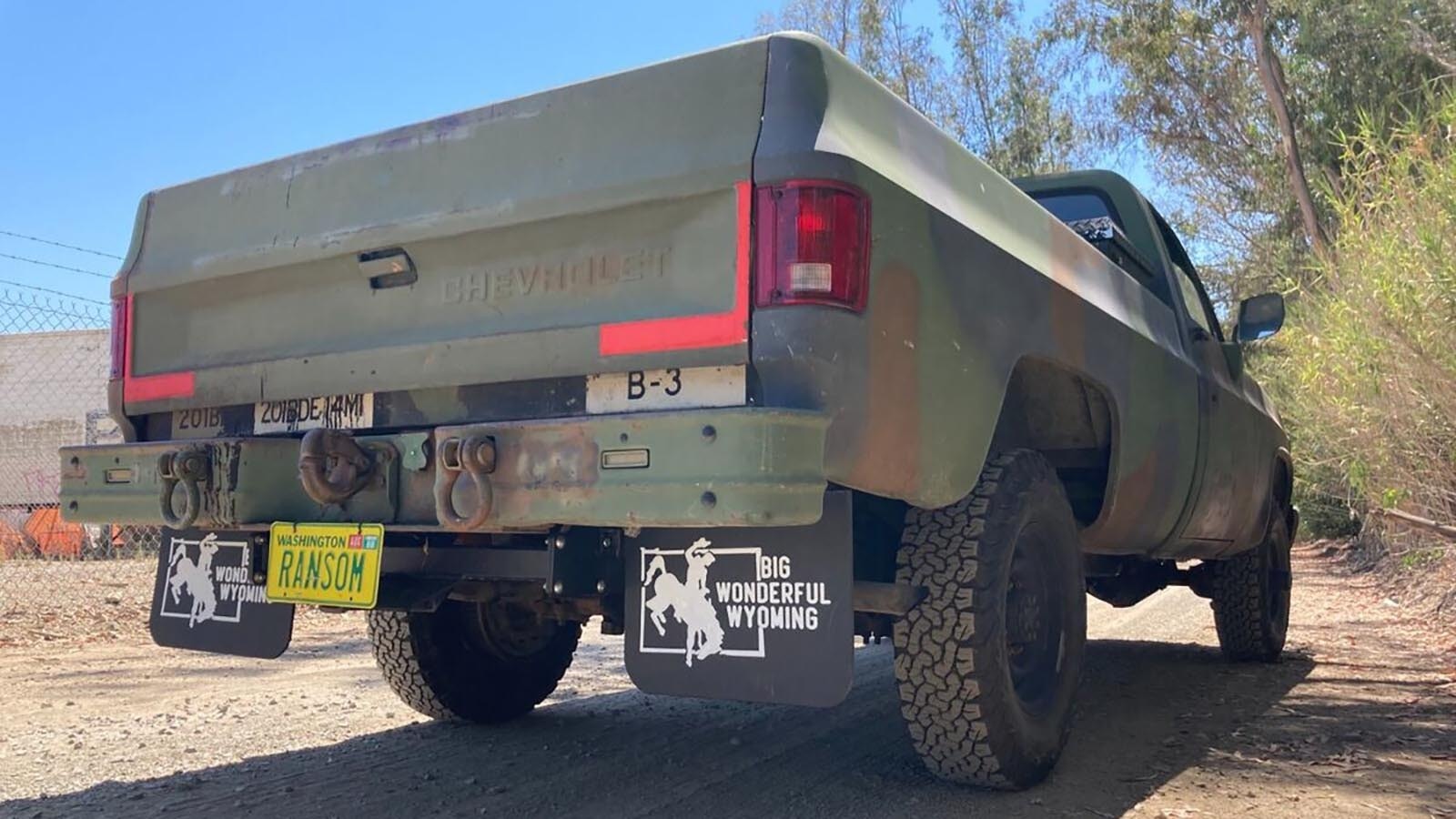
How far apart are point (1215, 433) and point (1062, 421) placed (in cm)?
142

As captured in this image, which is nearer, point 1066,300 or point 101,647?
point 1066,300

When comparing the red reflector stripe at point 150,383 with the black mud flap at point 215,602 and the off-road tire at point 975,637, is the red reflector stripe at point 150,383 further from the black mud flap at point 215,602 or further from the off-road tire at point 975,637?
the off-road tire at point 975,637

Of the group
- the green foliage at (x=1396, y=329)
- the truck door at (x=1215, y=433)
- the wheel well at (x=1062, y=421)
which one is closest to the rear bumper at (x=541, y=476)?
the wheel well at (x=1062, y=421)

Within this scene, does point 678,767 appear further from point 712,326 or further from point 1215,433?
point 1215,433

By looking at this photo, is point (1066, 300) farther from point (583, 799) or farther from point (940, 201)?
point (583, 799)

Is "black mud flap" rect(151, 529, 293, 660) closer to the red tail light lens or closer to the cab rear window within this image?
the red tail light lens

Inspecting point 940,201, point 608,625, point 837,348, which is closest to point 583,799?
point 608,625

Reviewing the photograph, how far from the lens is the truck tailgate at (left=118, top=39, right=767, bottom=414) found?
256 cm

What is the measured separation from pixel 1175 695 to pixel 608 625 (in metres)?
2.91

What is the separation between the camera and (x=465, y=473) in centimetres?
255

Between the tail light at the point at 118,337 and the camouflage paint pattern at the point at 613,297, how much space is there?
44mm

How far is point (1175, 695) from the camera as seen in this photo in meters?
4.97

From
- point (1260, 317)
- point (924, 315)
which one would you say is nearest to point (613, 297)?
point (924, 315)

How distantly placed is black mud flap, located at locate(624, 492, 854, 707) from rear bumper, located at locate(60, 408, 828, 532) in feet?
0.87
